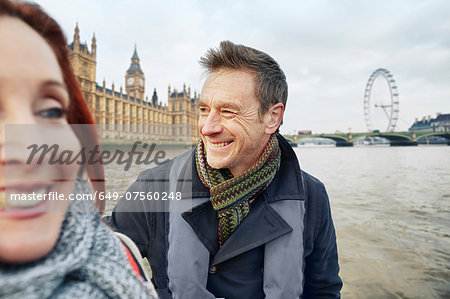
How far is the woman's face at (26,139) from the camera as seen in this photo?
1.50 feet

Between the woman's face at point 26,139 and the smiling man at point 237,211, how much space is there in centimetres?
97

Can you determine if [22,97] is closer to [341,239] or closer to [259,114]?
[259,114]

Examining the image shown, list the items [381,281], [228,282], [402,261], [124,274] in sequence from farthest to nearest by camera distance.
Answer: [402,261]
[381,281]
[228,282]
[124,274]

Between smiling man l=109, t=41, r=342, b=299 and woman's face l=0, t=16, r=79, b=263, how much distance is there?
966 mm

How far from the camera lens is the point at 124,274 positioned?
0.62m

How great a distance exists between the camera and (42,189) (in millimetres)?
516

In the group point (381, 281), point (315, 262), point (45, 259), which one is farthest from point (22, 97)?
point (381, 281)

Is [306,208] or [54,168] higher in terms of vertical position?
[54,168]

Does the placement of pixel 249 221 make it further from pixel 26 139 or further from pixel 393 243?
pixel 393 243

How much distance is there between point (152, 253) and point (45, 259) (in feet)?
4.08

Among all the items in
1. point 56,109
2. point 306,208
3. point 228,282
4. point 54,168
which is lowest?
point 228,282

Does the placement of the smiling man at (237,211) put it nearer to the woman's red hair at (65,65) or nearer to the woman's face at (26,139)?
the woman's red hair at (65,65)

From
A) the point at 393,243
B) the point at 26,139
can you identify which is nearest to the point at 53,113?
the point at 26,139

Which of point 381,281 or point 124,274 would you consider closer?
point 124,274
